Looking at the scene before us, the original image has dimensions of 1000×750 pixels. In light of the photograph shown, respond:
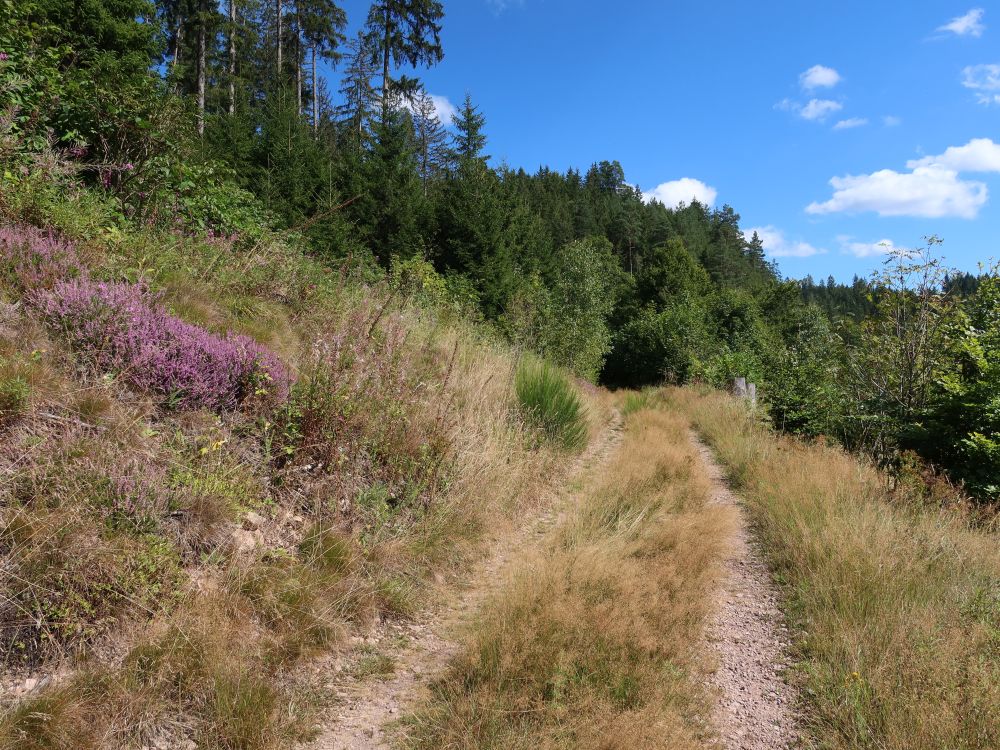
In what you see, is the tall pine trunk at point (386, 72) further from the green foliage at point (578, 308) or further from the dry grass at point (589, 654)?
the dry grass at point (589, 654)

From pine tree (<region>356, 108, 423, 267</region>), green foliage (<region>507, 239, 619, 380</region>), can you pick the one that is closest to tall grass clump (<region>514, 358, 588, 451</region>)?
green foliage (<region>507, 239, 619, 380</region>)

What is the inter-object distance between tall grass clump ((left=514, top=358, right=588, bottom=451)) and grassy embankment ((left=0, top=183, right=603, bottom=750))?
157 cm

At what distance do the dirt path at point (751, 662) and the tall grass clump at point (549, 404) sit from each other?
2.92 meters

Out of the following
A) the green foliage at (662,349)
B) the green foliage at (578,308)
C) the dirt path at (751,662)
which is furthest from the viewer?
the green foliage at (662,349)

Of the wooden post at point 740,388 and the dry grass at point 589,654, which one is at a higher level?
the wooden post at point 740,388

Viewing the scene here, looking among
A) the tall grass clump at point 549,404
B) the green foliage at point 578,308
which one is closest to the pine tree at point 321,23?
the green foliage at point 578,308

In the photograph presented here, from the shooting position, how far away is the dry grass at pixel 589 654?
218 centimetres

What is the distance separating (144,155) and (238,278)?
168cm

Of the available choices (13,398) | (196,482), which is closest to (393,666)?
(196,482)

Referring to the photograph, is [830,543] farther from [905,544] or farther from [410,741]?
[410,741]

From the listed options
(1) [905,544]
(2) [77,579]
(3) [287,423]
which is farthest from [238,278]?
(1) [905,544]

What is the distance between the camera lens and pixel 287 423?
3561 mm

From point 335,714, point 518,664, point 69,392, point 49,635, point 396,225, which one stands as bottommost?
point 335,714

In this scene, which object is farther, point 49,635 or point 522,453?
point 522,453
